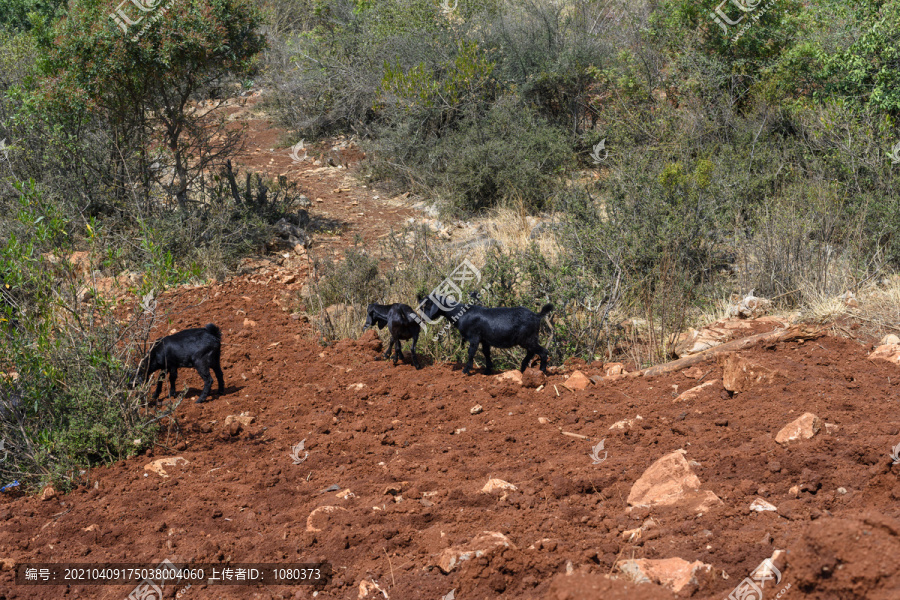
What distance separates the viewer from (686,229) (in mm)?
8875

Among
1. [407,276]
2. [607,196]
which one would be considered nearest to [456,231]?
[607,196]

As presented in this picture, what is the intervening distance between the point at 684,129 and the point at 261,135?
1145 cm

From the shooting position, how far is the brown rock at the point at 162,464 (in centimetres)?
479

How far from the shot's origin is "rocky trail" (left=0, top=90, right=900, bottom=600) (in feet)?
9.23

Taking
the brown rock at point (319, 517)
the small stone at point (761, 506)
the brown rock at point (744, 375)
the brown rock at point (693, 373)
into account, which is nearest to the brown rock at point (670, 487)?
the small stone at point (761, 506)

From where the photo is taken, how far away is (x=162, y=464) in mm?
4867

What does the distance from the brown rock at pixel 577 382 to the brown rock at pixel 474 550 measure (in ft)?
8.94

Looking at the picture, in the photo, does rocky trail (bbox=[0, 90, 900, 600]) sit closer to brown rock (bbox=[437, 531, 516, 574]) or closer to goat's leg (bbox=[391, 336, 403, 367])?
brown rock (bbox=[437, 531, 516, 574])

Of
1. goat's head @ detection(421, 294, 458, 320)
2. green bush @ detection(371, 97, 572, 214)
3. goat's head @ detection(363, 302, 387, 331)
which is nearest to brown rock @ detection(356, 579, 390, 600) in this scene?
goat's head @ detection(421, 294, 458, 320)

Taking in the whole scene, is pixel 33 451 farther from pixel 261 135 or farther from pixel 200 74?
pixel 261 135

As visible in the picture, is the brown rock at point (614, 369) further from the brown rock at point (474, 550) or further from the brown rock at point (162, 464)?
the brown rock at point (162, 464)

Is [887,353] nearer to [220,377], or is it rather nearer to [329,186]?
[220,377]

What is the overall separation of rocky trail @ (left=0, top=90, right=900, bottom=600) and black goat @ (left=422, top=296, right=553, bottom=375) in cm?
27

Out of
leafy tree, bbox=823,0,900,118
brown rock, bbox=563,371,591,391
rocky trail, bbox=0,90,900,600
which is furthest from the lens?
leafy tree, bbox=823,0,900,118
